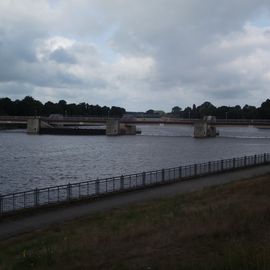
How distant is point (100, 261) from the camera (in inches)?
480

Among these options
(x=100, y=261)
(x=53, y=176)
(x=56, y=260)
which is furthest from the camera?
(x=53, y=176)

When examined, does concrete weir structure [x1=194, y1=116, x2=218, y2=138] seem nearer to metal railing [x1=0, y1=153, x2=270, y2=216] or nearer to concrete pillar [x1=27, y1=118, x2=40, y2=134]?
concrete pillar [x1=27, y1=118, x2=40, y2=134]

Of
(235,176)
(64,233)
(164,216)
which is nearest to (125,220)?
(164,216)

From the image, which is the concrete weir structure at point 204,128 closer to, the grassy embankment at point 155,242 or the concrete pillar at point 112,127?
the concrete pillar at point 112,127

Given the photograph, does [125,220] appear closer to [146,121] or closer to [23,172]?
[23,172]

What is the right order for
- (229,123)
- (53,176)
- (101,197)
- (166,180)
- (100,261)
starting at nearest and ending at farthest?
(100,261)
(101,197)
(166,180)
(53,176)
(229,123)

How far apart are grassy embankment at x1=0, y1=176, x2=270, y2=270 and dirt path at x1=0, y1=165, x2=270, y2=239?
1.63 metres

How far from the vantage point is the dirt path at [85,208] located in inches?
877

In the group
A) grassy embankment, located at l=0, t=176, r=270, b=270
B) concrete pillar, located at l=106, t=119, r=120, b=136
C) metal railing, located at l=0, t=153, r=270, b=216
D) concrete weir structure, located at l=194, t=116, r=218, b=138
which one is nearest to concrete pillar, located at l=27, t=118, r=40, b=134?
concrete pillar, located at l=106, t=119, r=120, b=136

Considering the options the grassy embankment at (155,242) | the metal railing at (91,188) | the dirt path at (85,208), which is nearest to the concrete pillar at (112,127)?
the metal railing at (91,188)

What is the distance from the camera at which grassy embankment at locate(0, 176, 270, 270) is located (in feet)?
36.8

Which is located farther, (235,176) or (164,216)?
(235,176)

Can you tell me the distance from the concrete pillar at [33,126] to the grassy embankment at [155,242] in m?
174

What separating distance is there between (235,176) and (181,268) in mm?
35389
